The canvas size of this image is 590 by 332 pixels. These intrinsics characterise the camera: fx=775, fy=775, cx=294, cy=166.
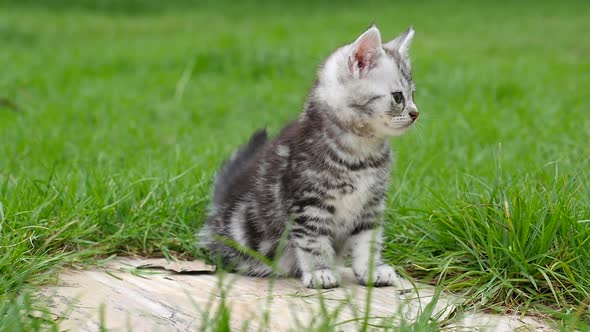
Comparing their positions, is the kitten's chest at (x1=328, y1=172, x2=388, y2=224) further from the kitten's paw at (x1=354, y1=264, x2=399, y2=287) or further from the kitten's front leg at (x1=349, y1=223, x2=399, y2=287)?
the kitten's paw at (x1=354, y1=264, x2=399, y2=287)

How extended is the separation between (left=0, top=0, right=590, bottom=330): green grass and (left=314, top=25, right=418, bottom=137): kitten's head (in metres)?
0.45

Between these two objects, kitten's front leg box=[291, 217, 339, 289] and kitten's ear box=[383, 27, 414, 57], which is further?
kitten's ear box=[383, 27, 414, 57]

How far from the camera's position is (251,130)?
6941mm

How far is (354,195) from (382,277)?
0.39 metres

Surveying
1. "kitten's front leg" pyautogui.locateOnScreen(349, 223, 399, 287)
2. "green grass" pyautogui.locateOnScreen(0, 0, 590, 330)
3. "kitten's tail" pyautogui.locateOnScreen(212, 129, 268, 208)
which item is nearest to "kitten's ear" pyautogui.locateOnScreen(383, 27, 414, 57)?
"green grass" pyautogui.locateOnScreen(0, 0, 590, 330)

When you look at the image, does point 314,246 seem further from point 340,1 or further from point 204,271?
point 340,1

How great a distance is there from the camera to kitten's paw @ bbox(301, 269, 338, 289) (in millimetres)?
3395

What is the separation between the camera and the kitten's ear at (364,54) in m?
3.43

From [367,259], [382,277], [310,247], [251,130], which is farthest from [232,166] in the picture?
[251,130]

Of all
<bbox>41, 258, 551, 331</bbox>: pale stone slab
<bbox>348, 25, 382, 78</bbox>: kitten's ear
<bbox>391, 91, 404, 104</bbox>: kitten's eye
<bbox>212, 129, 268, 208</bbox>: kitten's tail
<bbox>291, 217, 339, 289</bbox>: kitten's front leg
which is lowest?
<bbox>41, 258, 551, 331</bbox>: pale stone slab

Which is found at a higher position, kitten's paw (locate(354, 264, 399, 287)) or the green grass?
the green grass

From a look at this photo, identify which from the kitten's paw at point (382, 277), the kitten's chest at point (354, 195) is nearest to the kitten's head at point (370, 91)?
the kitten's chest at point (354, 195)

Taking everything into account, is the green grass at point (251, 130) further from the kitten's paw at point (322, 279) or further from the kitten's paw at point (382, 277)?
the kitten's paw at point (322, 279)

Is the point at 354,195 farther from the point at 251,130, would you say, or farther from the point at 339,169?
the point at 251,130
